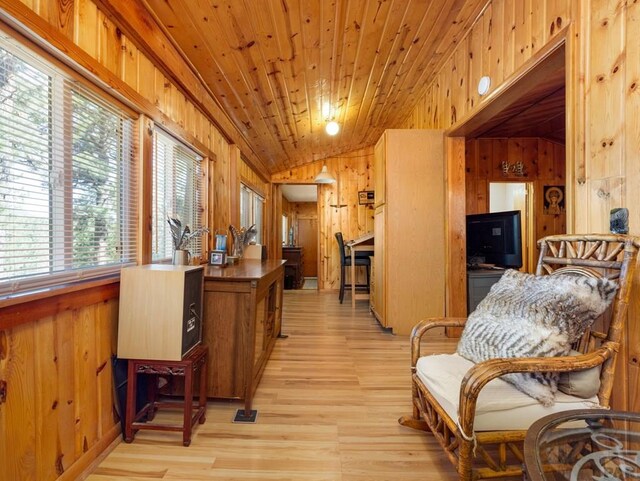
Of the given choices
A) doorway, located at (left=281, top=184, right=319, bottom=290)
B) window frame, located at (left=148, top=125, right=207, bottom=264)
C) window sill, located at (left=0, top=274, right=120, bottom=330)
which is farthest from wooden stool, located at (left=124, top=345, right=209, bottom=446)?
doorway, located at (left=281, top=184, right=319, bottom=290)

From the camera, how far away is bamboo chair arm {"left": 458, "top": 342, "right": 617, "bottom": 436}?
1.04 meters

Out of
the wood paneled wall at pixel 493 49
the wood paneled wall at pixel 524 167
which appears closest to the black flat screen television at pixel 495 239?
the wood paneled wall at pixel 493 49

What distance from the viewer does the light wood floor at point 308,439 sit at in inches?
56.1

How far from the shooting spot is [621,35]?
4.45 ft

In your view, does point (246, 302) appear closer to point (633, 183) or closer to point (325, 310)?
point (633, 183)

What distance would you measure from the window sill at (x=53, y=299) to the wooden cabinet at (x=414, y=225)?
2599 mm

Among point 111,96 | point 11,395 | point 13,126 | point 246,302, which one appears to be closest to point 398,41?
point 111,96

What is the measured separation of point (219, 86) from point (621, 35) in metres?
2.65

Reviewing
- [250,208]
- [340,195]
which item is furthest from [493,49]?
[340,195]

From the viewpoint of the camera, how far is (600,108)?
1.46 m

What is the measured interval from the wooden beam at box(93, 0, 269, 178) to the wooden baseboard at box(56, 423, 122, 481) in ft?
6.80

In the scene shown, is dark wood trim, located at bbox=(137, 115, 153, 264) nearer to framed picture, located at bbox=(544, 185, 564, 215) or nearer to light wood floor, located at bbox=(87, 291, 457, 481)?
light wood floor, located at bbox=(87, 291, 457, 481)

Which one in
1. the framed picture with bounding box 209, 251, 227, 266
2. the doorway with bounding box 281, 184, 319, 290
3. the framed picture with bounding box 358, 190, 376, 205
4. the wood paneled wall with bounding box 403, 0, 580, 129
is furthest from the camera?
the doorway with bounding box 281, 184, 319, 290

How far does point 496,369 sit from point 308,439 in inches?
43.2
